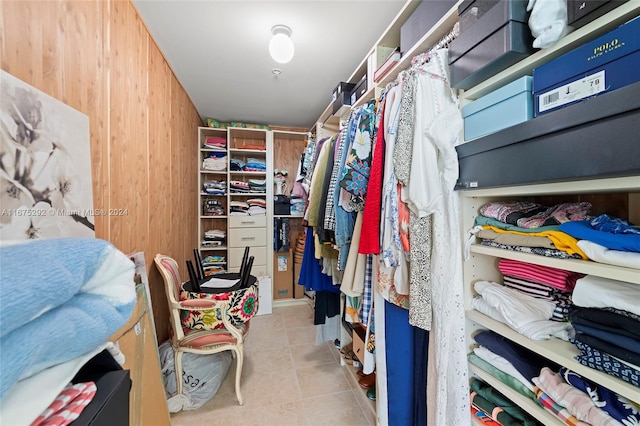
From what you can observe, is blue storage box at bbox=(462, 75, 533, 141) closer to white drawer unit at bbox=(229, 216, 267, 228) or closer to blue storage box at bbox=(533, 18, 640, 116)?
blue storage box at bbox=(533, 18, 640, 116)

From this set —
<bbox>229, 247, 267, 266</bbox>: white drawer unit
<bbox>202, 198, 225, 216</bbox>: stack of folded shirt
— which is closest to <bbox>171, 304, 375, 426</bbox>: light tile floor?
<bbox>229, 247, 267, 266</bbox>: white drawer unit

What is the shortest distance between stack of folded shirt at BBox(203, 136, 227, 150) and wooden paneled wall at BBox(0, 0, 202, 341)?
0.77m

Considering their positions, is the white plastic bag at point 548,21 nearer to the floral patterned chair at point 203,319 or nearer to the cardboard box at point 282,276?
the floral patterned chair at point 203,319

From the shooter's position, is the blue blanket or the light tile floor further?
the light tile floor

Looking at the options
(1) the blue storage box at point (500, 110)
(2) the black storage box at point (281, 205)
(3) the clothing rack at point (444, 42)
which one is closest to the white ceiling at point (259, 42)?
(3) the clothing rack at point (444, 42)

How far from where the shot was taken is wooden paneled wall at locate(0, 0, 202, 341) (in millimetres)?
721

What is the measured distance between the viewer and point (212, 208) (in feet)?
9.53

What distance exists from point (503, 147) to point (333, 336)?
5.70 ft

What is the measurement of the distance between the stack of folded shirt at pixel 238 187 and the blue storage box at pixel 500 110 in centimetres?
254

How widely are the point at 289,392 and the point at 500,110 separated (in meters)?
1.86

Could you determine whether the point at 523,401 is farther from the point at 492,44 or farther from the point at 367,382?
the point at 492,44

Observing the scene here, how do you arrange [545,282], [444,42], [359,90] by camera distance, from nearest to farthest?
1. [545,282]
2. [444,42]
3. [359,90]

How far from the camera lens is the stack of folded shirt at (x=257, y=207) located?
294 cm

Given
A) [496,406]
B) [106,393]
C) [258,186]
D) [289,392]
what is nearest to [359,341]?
[289,392]
